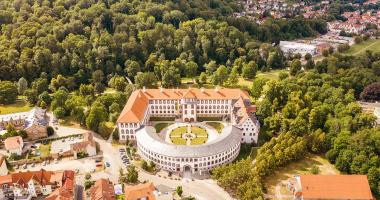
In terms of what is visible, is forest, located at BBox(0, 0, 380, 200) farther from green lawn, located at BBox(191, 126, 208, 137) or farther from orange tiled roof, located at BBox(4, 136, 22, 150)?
green lawn, located at BBox(191, 126, 208, 137)

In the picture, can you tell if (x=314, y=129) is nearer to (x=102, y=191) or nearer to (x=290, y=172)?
A: (x=290, y=172)

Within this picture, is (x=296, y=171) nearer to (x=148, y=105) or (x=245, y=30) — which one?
(x=148, y=105)

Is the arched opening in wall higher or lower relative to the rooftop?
lower

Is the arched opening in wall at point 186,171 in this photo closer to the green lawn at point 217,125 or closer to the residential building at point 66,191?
the green lawn at point 217,125

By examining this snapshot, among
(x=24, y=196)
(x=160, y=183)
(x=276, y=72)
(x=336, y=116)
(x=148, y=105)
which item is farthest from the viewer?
(x=276, y=72)

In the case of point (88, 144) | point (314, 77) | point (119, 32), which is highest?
point (119, 32)

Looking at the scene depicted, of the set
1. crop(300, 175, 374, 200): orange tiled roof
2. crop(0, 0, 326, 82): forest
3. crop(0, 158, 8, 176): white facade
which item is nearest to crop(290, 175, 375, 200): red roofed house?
crop(300, 175, 374, 200): orange tiled roof

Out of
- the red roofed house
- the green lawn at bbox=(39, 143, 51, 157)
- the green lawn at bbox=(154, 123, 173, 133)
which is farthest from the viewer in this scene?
the green lawn at bbox=(154, 123, 173, 133)

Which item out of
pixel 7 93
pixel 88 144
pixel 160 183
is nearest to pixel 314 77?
pixel 160 183
